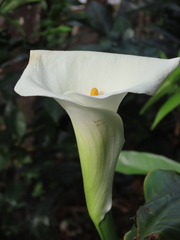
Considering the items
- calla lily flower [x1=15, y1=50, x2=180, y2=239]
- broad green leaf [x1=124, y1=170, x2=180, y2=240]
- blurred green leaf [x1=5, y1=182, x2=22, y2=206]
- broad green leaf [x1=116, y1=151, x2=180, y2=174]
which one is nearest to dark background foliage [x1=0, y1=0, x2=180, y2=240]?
blurred green leaf [x1=5, y1=182, x2=22, y2=206]

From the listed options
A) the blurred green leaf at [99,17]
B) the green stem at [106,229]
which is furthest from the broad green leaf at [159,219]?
the blurred green leaf at [99,17]

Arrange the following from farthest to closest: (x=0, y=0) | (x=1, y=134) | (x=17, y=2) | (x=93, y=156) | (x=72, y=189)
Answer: (x=72, y=189)
(x=1, y=134)
(x=17, y=2)
(x=0, y=0)
(x=93, y=156)

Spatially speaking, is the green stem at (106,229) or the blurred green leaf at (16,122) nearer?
the green stem at (106,229)

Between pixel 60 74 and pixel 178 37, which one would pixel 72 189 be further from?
pixel 60 74

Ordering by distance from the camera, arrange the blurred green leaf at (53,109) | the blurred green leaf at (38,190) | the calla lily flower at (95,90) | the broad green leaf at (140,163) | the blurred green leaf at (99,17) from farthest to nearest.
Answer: the blurred green leaf at (38,190), the blurred green leaf at (99,17), the blurred green leaf at (53,109), the broad green leaf at (140,163), the calla lily flower at (95,90)

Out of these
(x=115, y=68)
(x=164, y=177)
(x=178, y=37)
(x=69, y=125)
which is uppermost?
(x=115, y=68)

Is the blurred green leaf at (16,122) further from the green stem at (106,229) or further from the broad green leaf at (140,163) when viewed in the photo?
the green stem at (106,229)

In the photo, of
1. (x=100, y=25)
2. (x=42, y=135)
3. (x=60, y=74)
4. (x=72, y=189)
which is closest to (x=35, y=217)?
(x=72, y=189)

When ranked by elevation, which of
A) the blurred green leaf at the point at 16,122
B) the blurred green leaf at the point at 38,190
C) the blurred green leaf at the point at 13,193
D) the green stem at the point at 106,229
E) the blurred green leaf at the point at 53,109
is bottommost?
the blurred green leaf at the point at 38,190
